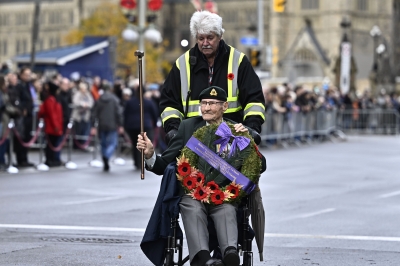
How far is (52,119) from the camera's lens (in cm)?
2434

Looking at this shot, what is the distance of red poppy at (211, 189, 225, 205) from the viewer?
884cm

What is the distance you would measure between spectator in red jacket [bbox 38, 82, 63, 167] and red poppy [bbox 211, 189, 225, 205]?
15689 millimetres

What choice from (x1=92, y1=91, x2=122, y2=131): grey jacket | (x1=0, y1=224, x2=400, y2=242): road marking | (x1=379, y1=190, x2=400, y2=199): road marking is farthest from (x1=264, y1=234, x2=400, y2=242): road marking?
(x1=92, y1=91, x2=122, y2=131): grey jacket

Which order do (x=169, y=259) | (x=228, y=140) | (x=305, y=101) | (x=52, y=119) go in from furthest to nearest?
(x=305, y=101) → (x=52, y=119) → (x=228, y=140) → (x=169, y=259)

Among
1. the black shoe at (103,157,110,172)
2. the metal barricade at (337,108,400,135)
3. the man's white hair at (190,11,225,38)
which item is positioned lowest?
the metal barricade at (337,108,400,135)

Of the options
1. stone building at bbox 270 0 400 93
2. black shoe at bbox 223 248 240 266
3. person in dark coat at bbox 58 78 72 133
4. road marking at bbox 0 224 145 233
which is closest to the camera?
black shoe at bbox 223 248 240 266

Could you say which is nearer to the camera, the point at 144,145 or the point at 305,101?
the point at 144,145

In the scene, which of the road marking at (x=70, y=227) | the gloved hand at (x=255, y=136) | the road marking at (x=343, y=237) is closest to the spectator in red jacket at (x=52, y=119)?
the road marking at (x=70, y=227)

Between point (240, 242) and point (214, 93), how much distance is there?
111 centimetres

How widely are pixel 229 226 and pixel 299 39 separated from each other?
13572 centimetres

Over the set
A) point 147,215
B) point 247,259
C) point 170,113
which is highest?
point 170,113

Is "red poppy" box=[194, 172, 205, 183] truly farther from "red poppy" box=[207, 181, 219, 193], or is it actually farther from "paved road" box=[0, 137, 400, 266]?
"paved road" box=[0, 137, 400, 266]

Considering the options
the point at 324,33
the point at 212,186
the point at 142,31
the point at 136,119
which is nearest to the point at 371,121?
the point at 142,31

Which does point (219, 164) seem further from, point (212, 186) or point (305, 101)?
point (305, 101)
